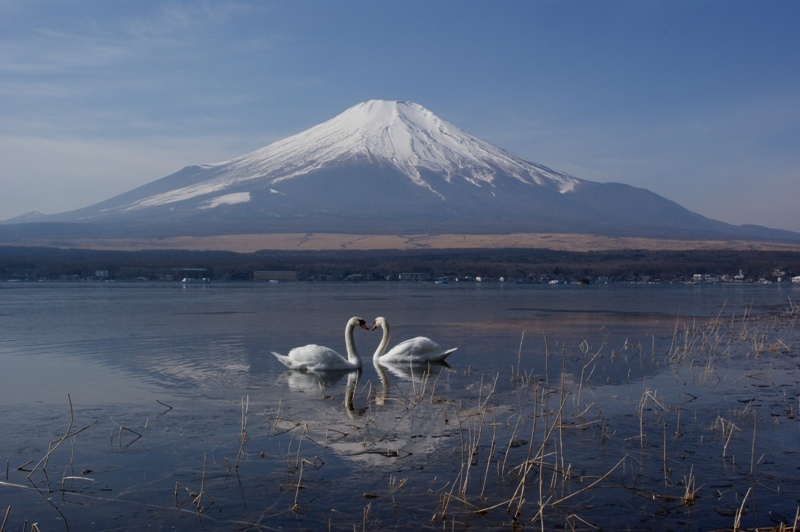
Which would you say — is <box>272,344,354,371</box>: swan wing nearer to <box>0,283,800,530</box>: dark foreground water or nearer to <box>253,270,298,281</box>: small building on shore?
<box>0,283,800,530</box>: dark foreground water

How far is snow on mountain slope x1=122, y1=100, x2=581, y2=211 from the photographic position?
160750mm

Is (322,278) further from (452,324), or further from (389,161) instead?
(389,161)

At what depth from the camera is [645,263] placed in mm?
63844

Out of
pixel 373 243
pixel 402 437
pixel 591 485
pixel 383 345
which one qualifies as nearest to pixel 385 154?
pixel 373 243

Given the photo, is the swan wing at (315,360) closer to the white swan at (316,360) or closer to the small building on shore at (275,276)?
the white swan at (316,360)

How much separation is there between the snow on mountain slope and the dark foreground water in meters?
136

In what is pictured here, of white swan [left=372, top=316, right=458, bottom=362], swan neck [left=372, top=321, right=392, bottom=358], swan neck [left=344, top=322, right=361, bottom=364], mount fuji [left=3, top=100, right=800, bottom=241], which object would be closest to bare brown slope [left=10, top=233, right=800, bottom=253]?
mount fuji [left=3, top=100, right=800, bottom=241]

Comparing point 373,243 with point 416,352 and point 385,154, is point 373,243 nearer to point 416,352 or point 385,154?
point 385,154

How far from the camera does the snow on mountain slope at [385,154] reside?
161 metres

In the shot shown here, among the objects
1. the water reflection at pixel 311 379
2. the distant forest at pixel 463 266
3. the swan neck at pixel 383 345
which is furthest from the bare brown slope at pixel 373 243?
the water reflection at pixel 311 379

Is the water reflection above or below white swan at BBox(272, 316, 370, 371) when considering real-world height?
below

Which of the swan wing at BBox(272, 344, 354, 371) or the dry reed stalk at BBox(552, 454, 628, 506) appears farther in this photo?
the swan wing at BBox(272, 344, 354, 371)

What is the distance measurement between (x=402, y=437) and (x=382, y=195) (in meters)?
141

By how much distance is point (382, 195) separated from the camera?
14862 centimetres
